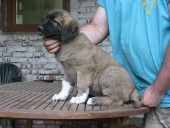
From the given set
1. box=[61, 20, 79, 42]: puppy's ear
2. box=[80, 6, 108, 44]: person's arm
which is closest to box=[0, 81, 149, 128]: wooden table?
box=[61, 20, 79, 42]: puppy's ear

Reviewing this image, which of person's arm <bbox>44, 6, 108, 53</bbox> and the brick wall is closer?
person's arm <bbox>44, 6, 108, 53</bbox>

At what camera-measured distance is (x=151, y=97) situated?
96.3 inches

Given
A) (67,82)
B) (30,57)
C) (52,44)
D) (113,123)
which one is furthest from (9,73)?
(113,123)

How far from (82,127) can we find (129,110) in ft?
10.3

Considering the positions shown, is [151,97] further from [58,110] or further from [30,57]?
[30,57]

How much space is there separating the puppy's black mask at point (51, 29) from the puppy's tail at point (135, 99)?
668 millimetres

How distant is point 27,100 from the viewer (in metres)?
2.62

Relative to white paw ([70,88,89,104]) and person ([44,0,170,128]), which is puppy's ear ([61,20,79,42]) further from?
white paw ([70,88,89,104])

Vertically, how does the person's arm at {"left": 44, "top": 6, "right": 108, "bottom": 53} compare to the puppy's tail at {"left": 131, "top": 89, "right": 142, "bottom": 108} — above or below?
above

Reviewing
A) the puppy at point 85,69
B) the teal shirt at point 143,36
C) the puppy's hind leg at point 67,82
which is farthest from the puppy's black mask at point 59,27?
the teal shirt at point 143,36

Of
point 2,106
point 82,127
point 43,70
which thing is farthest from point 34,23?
point 2,106

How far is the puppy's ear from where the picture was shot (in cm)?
248

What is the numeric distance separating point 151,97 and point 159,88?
0.31 feet

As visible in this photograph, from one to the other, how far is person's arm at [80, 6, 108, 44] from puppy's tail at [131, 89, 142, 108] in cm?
71
